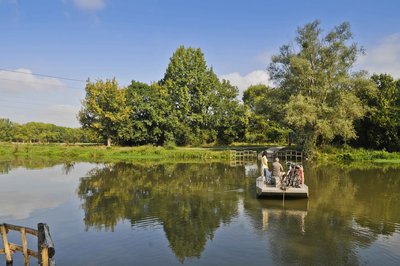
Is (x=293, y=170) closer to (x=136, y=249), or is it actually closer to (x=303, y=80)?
(x=136, y=249)

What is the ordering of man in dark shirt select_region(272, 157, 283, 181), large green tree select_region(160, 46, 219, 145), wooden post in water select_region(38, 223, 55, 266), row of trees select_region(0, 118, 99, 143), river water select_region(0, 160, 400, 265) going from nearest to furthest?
1. wooden post in water select_region(38, 223, 55, 266)
2. river water select_region(0, 160, 400, 265)
3. man in dark shirt select_region(272, 157, 283, 181)
4. large green tree select_region(160, 46, 219, 145)
5. row of trees select_region(0, 118, 99, 143)

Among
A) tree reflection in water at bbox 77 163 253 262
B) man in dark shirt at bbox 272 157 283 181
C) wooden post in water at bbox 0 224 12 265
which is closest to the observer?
wooden post in water at bbox 0 224 12 265

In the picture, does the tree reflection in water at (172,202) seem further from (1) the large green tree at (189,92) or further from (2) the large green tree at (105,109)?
(1) the large green tree at (189,92)

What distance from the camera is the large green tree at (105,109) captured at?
6656cm

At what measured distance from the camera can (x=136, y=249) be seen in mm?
12406

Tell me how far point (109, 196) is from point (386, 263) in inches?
642

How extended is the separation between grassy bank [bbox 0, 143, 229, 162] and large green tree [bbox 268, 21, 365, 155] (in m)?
12.8

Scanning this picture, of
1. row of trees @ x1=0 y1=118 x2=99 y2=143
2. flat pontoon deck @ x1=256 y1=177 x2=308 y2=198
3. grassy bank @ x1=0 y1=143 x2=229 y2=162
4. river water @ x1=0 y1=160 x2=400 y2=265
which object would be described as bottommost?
river water @ x1=0 y1=160 x2=400 y2=265

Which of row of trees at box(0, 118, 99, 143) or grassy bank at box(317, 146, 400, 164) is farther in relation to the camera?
row of trees at box(0, 118, 99, 143)

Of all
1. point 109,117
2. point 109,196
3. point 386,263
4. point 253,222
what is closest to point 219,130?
point 109,117

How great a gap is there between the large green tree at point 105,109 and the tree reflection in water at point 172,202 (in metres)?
34.6

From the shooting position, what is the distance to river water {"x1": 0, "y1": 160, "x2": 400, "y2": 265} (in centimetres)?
1167

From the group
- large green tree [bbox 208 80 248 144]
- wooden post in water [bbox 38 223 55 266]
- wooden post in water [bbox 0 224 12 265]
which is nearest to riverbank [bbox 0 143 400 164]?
large green tree [bbox 208 80 248 144]

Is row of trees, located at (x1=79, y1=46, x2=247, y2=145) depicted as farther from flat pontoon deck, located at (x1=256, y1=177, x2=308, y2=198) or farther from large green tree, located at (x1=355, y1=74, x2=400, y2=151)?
flat pontoon deck, located at (x1=256, y1=177, x2=308, y2=198)
